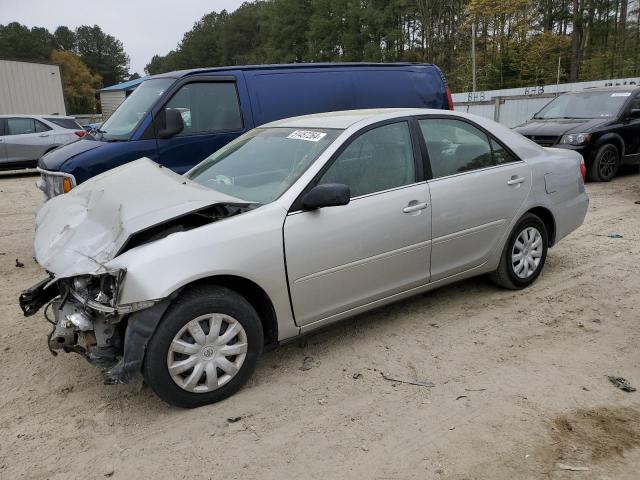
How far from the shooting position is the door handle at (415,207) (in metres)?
3.79

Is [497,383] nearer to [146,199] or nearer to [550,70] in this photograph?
[146,199]

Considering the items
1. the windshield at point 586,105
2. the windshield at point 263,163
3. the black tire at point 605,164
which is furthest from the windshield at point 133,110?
the windshield at point 586,105

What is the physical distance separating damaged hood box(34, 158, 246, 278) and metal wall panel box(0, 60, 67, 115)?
25942mm

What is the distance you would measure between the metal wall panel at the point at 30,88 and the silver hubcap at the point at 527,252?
2739 cm

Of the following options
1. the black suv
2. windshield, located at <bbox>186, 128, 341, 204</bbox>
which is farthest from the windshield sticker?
the black suv

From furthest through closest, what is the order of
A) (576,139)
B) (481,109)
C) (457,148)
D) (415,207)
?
(481,109) < (576,139) < (457,148) < (415,207)

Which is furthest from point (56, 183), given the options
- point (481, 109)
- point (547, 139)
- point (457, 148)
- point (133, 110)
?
point (481, 109)

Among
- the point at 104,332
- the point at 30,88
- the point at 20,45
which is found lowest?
the point at 104,332

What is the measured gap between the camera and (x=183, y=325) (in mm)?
2953

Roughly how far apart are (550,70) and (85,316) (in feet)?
126

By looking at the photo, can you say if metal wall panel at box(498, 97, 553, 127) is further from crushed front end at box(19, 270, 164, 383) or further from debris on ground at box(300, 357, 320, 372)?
crushed front end at box(19, 270, 164, 383)

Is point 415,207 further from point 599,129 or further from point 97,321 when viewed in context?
point 599,129

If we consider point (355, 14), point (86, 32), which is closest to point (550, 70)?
point (355, 14)

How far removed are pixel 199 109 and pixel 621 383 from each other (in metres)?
5.06
